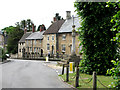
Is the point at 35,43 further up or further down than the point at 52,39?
further down

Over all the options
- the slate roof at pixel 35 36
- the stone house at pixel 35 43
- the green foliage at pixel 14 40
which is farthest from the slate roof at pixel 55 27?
the green foliage at pixel 14 40

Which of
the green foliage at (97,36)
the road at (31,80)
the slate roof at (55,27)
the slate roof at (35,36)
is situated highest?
the slate roof at (55,27)

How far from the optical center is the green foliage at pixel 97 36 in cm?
1575

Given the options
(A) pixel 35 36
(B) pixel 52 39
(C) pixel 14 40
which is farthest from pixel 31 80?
(C) pixel 14 40

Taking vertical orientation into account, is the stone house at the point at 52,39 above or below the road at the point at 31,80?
above

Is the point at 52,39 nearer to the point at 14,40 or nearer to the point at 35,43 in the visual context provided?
the point at 35,43

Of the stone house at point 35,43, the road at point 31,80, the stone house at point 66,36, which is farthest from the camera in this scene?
the stone house at point 35,43

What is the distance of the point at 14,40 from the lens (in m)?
72.1

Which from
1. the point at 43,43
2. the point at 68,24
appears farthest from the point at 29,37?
the point at 68,24

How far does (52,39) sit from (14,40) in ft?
89.2

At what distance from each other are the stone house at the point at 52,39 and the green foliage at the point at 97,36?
107 ft

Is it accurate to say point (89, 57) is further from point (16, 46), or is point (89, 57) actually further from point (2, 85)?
point (16, 46)

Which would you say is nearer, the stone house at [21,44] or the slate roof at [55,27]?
the slate roof at [55,27]

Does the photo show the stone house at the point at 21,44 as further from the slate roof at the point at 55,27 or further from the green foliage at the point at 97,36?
the green foliage at the point at 97,36
